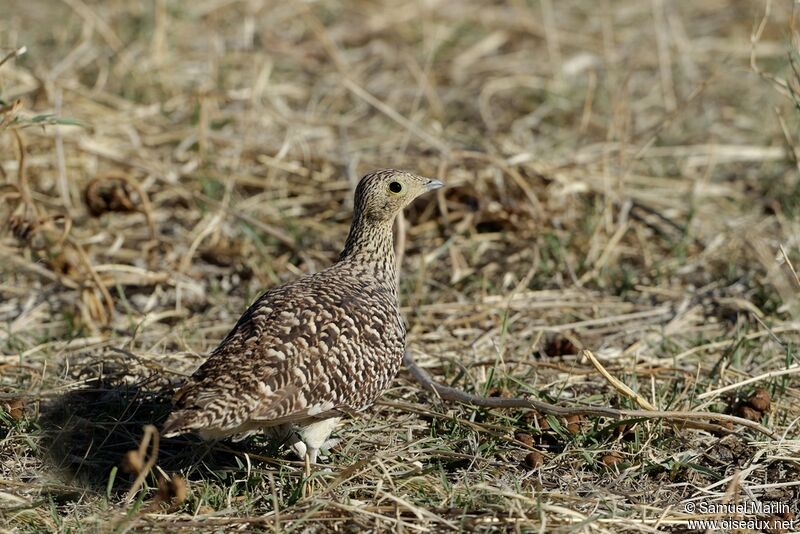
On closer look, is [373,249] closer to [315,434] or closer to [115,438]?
[315,434]

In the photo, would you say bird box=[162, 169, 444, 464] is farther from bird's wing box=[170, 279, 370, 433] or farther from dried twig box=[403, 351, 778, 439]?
dried twig box=[403, 351, 778, 439]

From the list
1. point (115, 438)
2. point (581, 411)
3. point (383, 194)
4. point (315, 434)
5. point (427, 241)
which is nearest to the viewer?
point (315, 434)

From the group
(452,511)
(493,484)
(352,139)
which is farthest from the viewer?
(352,139)

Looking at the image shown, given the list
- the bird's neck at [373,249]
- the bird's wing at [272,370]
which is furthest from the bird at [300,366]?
the bird's neck at [373,249]

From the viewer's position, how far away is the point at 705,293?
6004 millimetres

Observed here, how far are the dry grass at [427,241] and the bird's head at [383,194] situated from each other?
2.78 ft

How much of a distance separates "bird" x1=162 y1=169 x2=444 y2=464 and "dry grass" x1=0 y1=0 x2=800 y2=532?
11.5 inches

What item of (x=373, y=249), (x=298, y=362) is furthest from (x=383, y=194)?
(x=298, y=362)

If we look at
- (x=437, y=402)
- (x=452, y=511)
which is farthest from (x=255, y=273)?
(x=452, y=511)

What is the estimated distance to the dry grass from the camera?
424 centimetres

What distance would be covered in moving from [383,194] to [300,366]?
4.07ft

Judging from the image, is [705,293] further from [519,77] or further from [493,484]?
[519,77]

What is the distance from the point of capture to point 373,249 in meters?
4.93

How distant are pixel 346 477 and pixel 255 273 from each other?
2250mm
